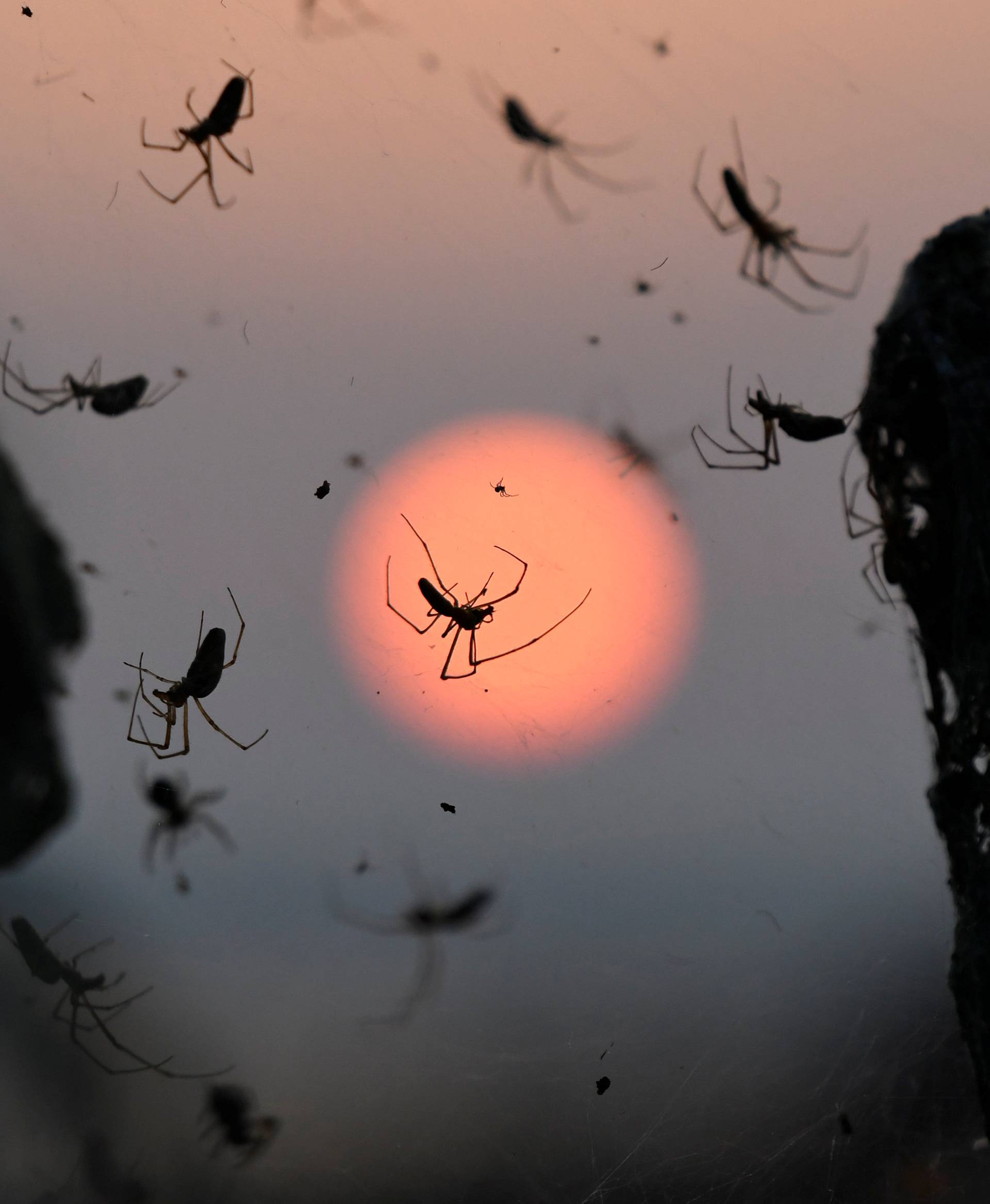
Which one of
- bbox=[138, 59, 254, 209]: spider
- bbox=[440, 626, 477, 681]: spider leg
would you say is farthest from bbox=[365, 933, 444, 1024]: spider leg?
bbox=[138, 59, 254, 209]: spider

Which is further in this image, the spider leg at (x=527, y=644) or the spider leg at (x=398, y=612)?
the spider leg at (x=398, y=612)

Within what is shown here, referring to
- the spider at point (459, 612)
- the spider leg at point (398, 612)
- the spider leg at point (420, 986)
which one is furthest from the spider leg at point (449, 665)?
the spider leg at point (420, 986)

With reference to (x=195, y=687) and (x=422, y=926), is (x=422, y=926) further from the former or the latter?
(x=195, y=687)

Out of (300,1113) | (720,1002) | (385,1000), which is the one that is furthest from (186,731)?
(720,1002)

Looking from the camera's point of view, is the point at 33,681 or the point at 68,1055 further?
the point at 33,681

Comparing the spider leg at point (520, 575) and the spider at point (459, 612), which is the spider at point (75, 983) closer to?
the spider at point (459, 612)

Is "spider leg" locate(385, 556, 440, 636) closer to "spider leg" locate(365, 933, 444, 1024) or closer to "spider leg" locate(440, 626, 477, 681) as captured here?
"spider leg" locate(440, 626, 477, 681)

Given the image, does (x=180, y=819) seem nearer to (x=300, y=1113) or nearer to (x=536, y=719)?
(x=300, y=1113)
